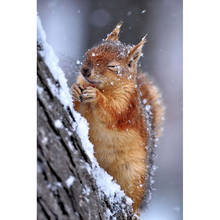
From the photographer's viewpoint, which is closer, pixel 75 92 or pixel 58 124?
pixel 58 124

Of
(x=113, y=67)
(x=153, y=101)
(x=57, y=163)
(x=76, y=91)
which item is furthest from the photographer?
(x=153, y=101)

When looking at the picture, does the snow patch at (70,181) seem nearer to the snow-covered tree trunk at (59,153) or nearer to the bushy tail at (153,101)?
the snow-covered tree trunk at (59,153)

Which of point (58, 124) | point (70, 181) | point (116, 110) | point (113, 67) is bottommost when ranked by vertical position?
point (70, 181)

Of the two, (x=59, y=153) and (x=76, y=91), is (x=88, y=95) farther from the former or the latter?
(x=59, y=153)

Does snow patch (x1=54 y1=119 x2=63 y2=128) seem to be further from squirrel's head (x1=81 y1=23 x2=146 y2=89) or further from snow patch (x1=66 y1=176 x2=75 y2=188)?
squirrel's head (x1=81 y1=23 x2=146 y2=89)

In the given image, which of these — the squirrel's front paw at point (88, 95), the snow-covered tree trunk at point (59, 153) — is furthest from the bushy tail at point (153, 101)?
the snow-covered tree trunk at point (59, 153)

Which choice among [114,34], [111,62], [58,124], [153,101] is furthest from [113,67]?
[58,124]

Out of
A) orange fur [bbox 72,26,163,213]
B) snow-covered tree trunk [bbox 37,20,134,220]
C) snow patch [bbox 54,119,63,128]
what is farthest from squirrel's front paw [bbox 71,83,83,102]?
snow patch [bbox 54,119,63,128]
